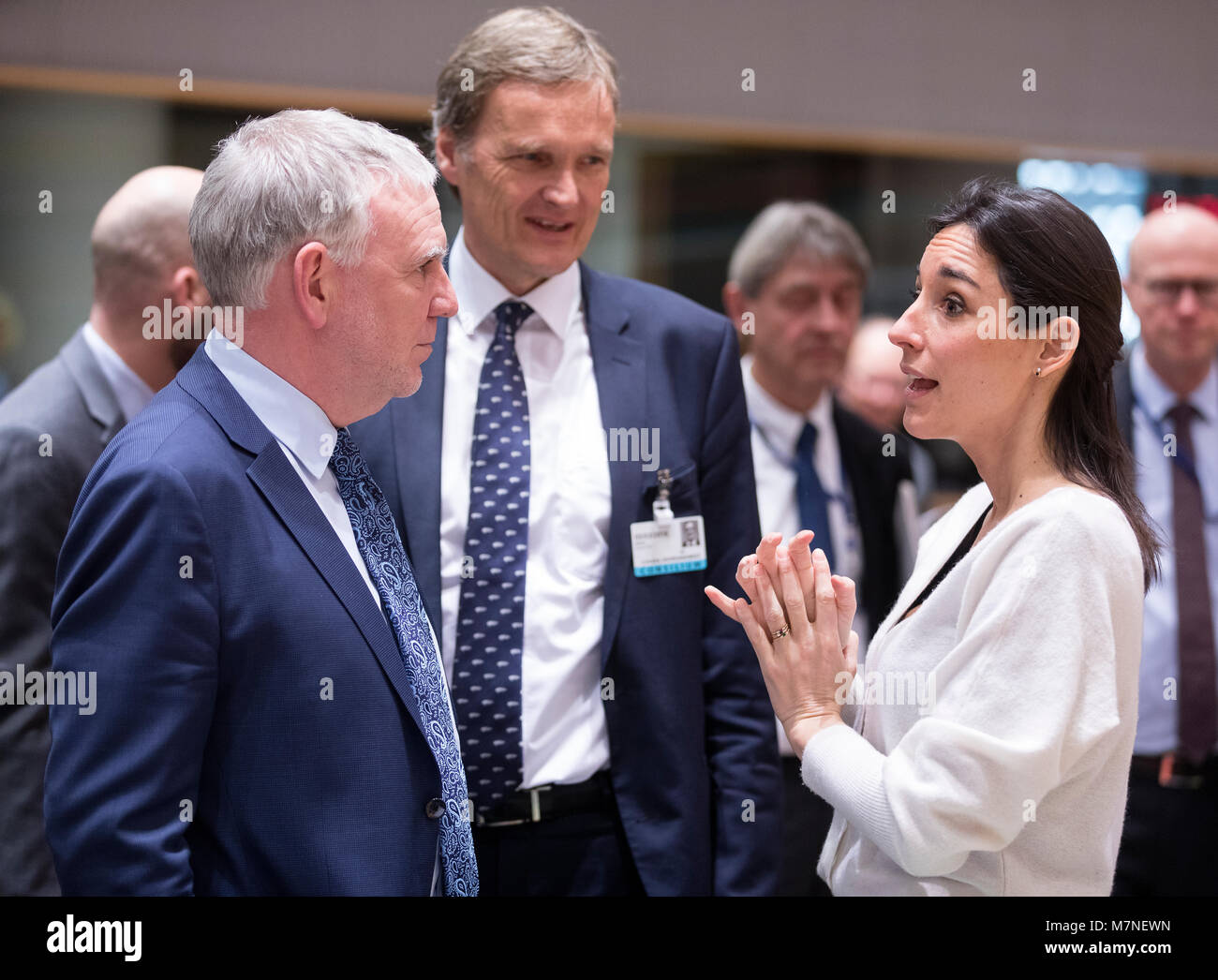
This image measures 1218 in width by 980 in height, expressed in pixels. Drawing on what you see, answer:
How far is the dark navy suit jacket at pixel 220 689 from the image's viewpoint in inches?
55.6

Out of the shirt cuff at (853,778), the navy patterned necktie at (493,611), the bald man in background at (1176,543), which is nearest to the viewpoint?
the shirt cuff at (853,778)

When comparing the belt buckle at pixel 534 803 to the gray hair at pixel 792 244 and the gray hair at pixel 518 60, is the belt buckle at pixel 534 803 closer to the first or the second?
the gray hair at pixel 518 60

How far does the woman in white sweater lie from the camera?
4.75 ft

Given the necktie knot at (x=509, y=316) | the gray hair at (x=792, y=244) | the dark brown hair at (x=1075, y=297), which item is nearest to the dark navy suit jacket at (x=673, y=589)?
the necktie knot at (x=509, y=316)

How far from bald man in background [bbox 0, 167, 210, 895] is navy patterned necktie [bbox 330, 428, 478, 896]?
2.61ft

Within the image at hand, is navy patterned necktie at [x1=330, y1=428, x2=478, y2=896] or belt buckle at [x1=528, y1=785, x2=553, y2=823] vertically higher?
navy patterned necktie at [x1=330, y1=428, x2=478, y2=896]

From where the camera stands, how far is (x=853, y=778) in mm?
1567

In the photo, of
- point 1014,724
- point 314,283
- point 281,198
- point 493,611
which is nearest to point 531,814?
point 493,611

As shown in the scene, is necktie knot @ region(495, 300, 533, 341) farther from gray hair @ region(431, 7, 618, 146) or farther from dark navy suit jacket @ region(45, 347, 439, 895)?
dark navy suit jacket @ region(45, 347, 439, 895)

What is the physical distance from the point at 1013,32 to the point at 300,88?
1709 mm

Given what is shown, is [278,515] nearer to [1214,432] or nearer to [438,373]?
[438,373]

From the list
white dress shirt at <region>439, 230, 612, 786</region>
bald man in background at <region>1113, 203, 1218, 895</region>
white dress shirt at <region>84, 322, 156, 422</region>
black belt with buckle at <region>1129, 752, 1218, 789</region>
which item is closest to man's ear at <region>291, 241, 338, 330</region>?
white dress shirt at <region>439, 230, 612, 786</region>

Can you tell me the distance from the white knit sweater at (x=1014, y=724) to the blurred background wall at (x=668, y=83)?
92 centimetres
